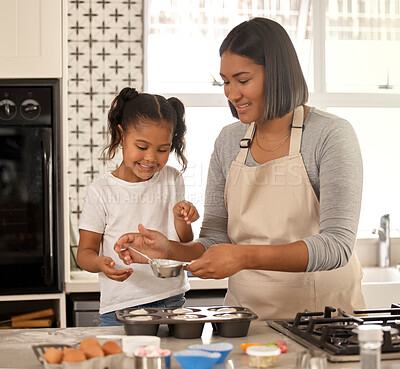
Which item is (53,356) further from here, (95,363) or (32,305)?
(32,305)

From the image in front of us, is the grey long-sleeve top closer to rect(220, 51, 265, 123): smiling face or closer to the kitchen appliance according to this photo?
rect(220, 51, 265, 123): smiling face

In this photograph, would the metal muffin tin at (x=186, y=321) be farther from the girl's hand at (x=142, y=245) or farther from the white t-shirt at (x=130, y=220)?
the white t-shirt at (x=130, y=220)

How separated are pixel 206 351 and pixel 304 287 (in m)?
0.64

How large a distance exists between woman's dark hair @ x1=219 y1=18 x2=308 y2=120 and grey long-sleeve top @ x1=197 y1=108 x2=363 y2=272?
0.34 feet

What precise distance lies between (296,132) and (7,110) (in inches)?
60.2

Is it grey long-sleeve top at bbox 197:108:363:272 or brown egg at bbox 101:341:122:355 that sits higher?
grey long-sleeve top at bbox 197:108:363:272

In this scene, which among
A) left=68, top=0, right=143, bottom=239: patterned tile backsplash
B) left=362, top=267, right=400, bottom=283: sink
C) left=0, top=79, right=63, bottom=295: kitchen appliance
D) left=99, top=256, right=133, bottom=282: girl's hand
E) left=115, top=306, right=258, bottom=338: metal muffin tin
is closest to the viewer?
left=115, top=306, right=258, bottom=338: metal muffin tin

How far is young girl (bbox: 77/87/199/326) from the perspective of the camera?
1.94 m

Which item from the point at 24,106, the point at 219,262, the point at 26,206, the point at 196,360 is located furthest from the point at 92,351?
the point at 24,106

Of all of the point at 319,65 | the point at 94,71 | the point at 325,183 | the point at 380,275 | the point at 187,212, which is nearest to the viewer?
the point at 325,183

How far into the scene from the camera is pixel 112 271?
68.3 inches

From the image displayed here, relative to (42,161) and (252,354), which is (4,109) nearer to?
(42,161)

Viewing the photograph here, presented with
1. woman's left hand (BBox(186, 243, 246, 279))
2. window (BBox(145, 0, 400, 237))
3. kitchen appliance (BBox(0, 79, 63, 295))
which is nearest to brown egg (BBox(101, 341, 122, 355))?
woman's left hand (BBox(186, 243, 246, 279))

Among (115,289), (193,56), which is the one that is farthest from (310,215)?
(193,56)
